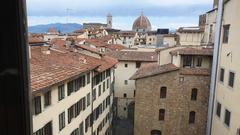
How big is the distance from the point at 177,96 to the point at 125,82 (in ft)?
43.9

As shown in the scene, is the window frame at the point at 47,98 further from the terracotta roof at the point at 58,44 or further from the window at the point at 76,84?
the terracotta roof at the point at 58,44

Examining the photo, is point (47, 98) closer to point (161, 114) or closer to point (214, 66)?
point (161, 114)

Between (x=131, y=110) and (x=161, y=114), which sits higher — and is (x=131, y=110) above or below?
below

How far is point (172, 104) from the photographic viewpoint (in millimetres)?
19656

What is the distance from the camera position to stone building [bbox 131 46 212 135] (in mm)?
19234

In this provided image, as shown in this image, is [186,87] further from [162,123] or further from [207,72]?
[162,123]

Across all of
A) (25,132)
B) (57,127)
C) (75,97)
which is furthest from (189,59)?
(25,132)

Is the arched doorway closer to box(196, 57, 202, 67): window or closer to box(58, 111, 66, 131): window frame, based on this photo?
box(196, 57, 202, 67): window

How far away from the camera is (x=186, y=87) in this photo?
19359 mm

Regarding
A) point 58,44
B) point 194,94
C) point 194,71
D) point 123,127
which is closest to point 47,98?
point 194,71

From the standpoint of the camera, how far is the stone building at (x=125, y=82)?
31.7m

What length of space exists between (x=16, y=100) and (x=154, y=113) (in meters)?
19.4

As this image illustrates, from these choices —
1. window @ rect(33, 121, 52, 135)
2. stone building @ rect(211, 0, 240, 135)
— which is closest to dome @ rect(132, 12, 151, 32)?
stone building @ rect(211, 0, 240, 135)

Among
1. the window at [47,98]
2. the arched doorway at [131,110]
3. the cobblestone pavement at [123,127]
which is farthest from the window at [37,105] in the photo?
the arched doorway at [131,110]
